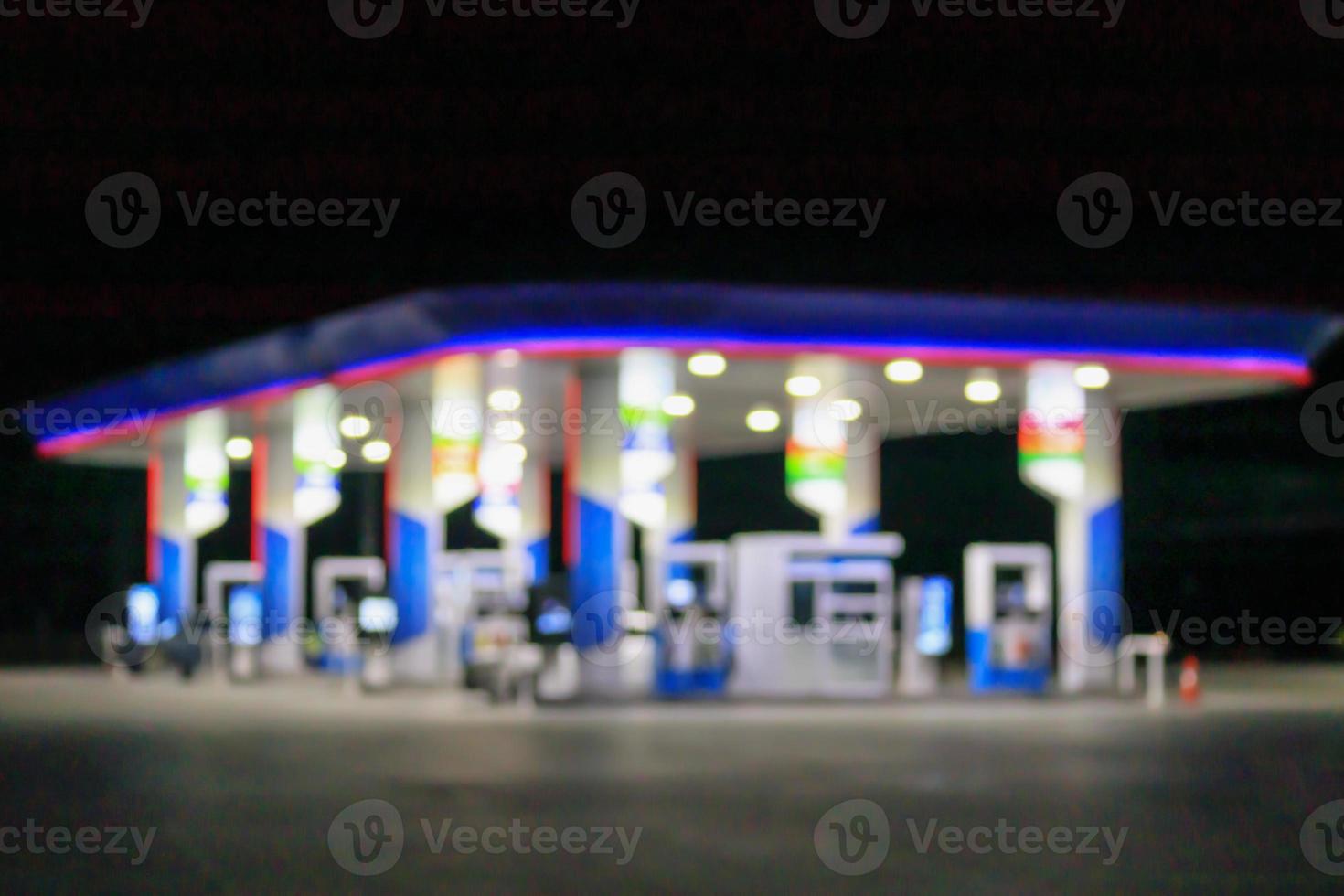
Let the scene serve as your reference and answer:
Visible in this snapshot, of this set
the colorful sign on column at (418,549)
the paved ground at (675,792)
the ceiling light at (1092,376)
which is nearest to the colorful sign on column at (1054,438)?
the ceiling light at (1092,376)

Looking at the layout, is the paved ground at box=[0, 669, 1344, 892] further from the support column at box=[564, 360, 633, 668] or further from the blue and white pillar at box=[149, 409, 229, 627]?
the blue and white pillar at box=[149, 409, 229, 627]

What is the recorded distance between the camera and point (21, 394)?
35.8 meters

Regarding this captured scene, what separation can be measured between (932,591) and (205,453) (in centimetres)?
1530

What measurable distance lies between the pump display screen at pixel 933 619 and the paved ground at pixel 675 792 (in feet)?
9.45

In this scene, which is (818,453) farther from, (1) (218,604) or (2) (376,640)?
(1) (218,604)

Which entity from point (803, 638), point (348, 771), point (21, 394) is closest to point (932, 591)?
point (803, 638)

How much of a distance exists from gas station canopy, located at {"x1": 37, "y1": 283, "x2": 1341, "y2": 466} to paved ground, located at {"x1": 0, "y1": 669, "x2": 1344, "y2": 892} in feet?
14.8

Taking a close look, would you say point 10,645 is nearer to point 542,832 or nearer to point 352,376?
point 352,376

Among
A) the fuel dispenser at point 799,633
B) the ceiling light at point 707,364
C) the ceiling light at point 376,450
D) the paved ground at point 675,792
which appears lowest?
the paved ground at point 675,792

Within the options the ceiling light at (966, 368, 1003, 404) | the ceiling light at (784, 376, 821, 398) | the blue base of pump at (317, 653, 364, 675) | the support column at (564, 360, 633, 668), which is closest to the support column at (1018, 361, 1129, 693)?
the ceiling light at (966, 368, 1003, 404)

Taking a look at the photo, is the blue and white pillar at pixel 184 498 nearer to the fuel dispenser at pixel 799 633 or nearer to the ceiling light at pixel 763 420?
the ceiling light at pixel 763 420

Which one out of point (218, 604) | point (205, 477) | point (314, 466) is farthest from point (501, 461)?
point (205, 477)

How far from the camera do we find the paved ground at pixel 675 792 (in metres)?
8.30

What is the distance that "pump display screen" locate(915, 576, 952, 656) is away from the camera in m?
23.4
